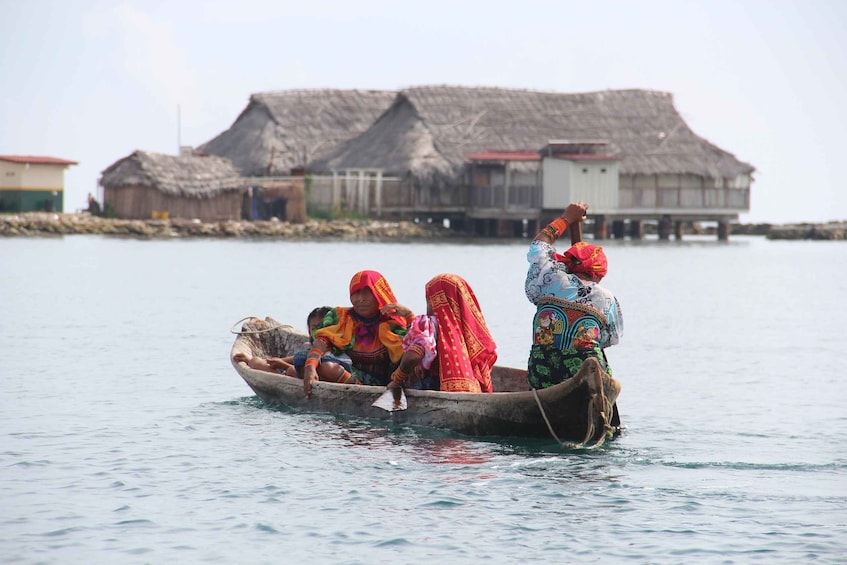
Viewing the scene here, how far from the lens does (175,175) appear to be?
42.5 metres

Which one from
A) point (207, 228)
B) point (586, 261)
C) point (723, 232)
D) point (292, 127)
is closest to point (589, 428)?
point (586, 261)

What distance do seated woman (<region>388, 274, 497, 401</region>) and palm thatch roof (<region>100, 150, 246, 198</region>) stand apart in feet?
111

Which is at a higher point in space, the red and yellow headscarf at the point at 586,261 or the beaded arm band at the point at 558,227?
the beaded arm band at the point at 558,227

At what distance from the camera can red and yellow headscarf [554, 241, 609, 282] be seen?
8.83m

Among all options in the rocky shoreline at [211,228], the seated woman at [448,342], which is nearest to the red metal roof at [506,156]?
the rocky shoreline at [211,228]

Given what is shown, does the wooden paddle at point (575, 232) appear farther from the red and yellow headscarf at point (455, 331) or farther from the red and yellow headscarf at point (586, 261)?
the red and yellow headscarf at point (455, 331)

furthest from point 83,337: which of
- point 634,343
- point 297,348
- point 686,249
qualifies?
point 686,249

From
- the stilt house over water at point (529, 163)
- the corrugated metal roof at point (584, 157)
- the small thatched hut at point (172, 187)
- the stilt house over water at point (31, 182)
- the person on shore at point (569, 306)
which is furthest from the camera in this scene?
the stilt house over water at point (31, 182)

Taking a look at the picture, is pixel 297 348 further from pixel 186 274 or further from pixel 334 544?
pixel 186 274

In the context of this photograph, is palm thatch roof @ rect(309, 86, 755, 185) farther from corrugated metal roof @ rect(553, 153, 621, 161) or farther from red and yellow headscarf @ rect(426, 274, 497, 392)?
red and yellow headscarf @ rect(426, 274, 497, 392)

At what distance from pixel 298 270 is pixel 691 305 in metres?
10.9

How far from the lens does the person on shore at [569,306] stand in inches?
347

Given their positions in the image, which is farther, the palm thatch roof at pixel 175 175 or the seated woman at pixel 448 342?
the palm thatch roof at pixel 175 175

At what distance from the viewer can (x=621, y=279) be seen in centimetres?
3050
